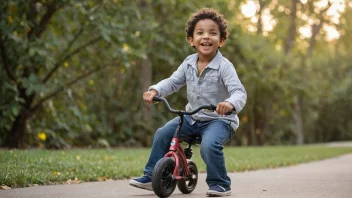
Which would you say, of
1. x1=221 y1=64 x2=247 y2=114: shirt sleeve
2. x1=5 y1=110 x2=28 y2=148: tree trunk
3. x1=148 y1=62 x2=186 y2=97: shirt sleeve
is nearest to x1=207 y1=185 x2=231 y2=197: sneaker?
x1=221 y1=64 x2=247 y2=114: shirt sleeve

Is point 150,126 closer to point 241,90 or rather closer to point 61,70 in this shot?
point 61,70

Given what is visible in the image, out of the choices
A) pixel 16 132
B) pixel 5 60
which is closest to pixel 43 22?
pixel 5 60

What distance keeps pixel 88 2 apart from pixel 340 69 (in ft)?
97.2

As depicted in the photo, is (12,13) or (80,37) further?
(80,37)

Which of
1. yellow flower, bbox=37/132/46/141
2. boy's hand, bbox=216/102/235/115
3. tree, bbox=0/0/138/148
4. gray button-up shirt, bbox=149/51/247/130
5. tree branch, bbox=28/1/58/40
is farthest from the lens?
yellow flower, bbox=37/132/46/141

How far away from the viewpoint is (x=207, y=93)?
5.41 m

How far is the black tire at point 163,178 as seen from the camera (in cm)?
489

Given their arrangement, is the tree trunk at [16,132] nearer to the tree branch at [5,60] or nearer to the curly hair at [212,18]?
the tree branch at [5,60]

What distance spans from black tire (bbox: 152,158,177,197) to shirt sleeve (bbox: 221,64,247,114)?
0.76 metres

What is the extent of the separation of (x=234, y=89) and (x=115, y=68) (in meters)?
11.5

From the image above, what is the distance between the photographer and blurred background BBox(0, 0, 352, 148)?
37.6ft

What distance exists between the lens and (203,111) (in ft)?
17.8

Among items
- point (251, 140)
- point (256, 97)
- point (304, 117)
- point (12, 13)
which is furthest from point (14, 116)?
point (304, 117)

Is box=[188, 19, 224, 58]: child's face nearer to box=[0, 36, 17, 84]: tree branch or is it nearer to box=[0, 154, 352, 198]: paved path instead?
box=[0, 154, 352, 198]: paved path
